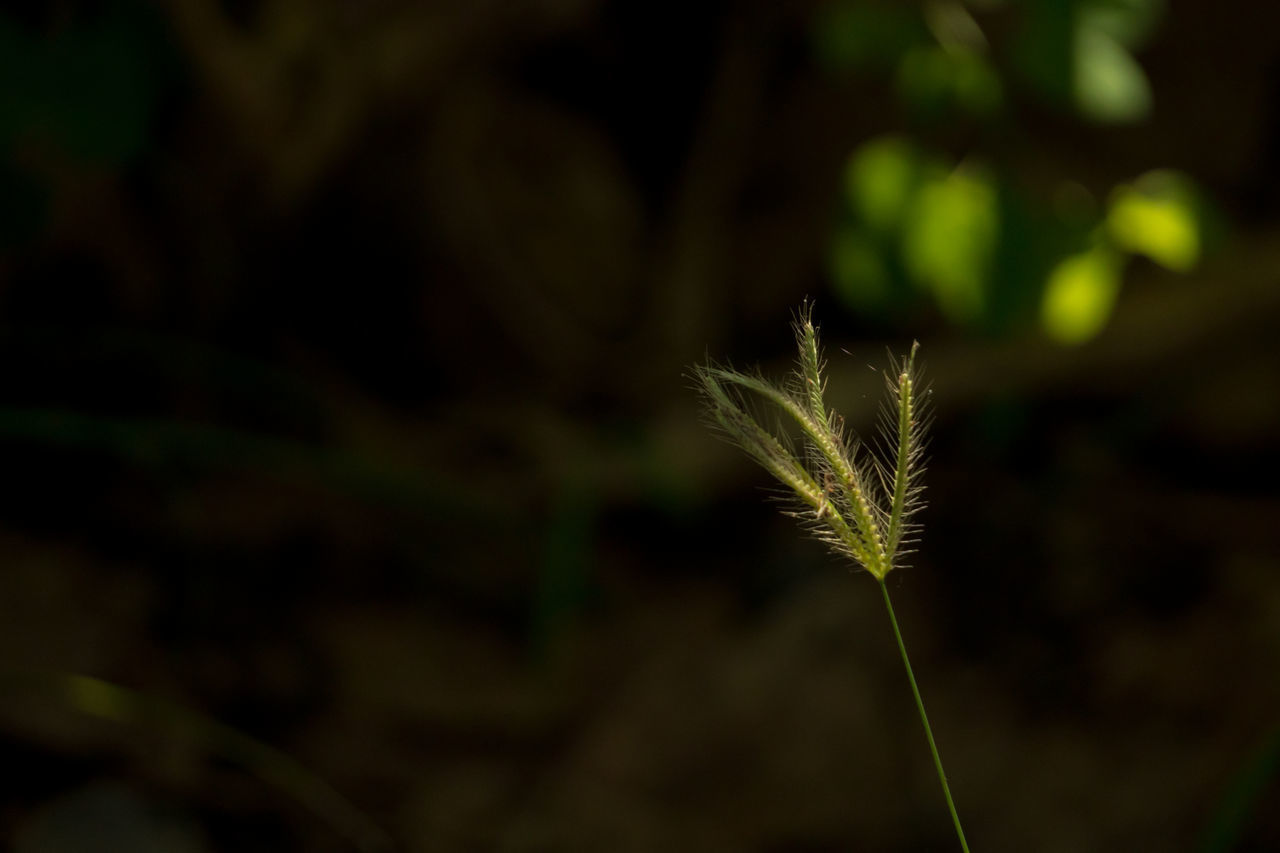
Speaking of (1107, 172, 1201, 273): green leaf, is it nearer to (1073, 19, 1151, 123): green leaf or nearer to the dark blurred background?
the dark blurred background

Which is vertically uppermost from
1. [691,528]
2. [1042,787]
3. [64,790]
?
[691,528]

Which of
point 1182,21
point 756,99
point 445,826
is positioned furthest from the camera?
point 756,99

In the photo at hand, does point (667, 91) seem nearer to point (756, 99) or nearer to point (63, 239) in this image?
point (756, 99)

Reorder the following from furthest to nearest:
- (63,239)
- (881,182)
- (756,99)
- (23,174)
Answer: (756,99), (63,239), (23,174), (881,182)

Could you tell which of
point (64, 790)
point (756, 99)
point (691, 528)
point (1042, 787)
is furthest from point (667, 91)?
point (64, 790)

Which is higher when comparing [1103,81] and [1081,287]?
[1103,81]

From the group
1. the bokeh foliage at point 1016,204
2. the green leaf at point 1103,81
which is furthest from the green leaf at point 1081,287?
the green leaf at point 1103,81

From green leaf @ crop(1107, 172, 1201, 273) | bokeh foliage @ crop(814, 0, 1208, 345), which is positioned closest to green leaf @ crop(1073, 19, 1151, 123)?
bokeh foliage @ crop(814, 0, 1208, 345)

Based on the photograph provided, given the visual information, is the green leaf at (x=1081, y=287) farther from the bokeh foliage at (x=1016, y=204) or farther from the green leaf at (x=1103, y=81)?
the green leaf at (x=1103, y=81)

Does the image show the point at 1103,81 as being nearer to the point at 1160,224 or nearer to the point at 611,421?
the point at 1160,224

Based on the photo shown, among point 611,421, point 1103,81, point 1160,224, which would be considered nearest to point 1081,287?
→ point 1160,224
